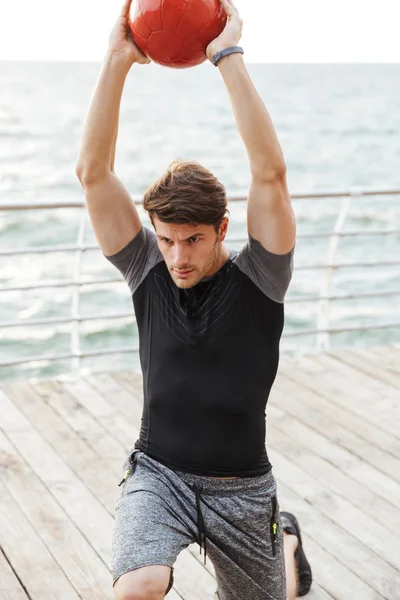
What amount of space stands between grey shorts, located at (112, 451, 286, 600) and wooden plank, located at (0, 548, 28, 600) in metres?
0.75

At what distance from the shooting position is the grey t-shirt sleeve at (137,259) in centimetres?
212

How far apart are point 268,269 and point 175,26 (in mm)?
606

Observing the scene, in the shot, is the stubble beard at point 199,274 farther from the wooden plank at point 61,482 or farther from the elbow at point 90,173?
the wooden plank at point 61,482

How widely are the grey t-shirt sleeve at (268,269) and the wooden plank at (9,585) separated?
128 cm

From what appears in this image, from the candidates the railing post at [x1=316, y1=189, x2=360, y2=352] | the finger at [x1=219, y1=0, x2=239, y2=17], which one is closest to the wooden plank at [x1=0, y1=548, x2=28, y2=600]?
the finger at [x1=219, y1=0, x2=239, y2=17]

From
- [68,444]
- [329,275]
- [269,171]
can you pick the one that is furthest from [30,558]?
[329,275]

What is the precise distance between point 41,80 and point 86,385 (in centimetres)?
5142

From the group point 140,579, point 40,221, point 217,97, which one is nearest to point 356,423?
point 140,579

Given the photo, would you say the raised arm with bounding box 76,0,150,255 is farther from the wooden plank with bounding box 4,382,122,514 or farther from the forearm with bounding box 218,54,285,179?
the wooden plank with bounding box 4,382,122,514

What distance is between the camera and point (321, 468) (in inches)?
134

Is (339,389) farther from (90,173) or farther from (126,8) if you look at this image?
(126,8)

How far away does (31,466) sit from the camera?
340cm

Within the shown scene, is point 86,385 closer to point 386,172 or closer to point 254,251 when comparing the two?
point 254,251

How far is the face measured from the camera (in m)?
1.93
